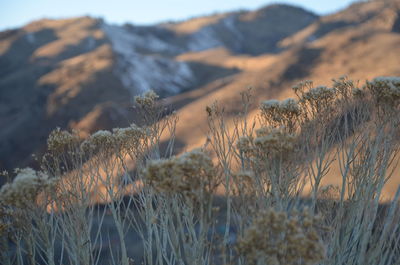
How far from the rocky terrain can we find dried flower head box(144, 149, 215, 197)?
1635 millimetres

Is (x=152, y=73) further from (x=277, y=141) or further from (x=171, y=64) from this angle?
(x=277, y=141)

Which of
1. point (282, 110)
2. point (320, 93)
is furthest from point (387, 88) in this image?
point (282, 110)

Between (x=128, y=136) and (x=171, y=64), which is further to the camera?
(x=171, y=64)

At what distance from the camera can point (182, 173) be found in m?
3.04

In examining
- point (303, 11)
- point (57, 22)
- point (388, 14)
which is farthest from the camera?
point (303, 11)

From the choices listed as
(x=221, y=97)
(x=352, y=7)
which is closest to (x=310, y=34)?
(x=352, y=7)

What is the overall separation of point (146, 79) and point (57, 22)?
1584 inches

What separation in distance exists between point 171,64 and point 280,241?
47.3m

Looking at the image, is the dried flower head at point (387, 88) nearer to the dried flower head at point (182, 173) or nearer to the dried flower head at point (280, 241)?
the dried flower head at point (280, 241)

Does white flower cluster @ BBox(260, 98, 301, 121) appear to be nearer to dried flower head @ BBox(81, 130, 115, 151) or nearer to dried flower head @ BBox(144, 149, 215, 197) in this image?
dried flower head @ BBox(144, 149, 215, 197)

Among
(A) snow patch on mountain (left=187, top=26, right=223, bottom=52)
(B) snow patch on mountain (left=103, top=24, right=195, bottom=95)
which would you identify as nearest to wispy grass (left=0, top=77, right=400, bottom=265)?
(B) snow patch on mountain (left=103, top=24, right=195, bottom=95)

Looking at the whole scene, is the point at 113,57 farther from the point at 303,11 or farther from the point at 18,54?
the point at 303,11

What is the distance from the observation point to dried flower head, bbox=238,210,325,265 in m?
2.79

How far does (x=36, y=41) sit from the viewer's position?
64125 mm
